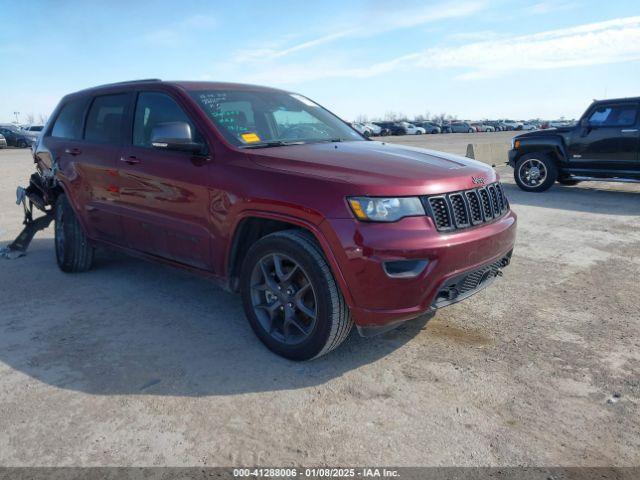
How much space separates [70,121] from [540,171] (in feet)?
28.9

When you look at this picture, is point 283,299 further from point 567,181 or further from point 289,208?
point 567,181

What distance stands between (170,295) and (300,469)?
262cm

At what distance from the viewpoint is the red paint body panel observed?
9.32 ft

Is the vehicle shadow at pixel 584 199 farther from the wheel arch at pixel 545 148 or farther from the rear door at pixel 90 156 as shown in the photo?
the rear door at pixel 90 156

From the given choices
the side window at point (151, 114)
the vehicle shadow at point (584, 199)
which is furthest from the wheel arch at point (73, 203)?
the vehicle shadow at point (584, 199)

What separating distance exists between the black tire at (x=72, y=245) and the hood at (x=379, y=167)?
2.62m

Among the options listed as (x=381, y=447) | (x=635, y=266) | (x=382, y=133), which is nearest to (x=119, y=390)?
(x=381, y=447)

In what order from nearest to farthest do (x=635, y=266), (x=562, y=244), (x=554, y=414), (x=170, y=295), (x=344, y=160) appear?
(x=554, y=414), (x=344, y=160), (x=170, y=295), (x=635, y=266), (x=562, y=244)

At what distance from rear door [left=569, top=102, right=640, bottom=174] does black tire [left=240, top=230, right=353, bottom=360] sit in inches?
342

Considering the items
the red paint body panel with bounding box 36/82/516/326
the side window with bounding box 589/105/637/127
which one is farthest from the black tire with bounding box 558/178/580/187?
the red paint body panel with bounding box 36/82/516/326

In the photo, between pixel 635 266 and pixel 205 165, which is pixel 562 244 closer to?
pixel 635 266

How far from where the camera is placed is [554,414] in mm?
2693

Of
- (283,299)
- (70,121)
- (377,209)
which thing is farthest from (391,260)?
(70,121)

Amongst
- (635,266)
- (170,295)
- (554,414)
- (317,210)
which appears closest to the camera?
(554,414)
